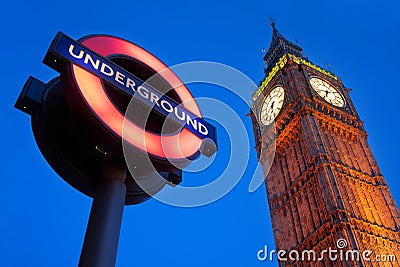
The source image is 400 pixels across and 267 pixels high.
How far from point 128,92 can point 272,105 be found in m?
44.4

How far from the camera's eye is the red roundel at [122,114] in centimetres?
553

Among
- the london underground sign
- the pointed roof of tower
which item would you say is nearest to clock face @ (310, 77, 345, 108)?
the pointed roof of tower

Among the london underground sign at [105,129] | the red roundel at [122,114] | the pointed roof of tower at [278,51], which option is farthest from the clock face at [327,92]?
the london underground sign at [105,129]

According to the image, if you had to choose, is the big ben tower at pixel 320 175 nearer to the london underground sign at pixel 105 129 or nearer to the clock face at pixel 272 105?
the clock face at pixel 272 105

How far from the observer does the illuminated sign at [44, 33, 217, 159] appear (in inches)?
217

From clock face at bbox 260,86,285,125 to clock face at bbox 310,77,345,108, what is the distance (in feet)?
13.3

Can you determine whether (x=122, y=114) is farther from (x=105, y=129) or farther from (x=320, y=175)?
(x=320, y=175)

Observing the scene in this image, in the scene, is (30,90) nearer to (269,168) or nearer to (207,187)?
(207,187)

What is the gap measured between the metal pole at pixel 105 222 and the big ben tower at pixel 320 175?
28918 millimetres

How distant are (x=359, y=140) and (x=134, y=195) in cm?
4171

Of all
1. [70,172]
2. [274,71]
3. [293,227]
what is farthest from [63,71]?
[274,71]

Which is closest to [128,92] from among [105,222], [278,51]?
[105,222]

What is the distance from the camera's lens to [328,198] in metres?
34.9

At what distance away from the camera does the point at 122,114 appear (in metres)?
5.84
